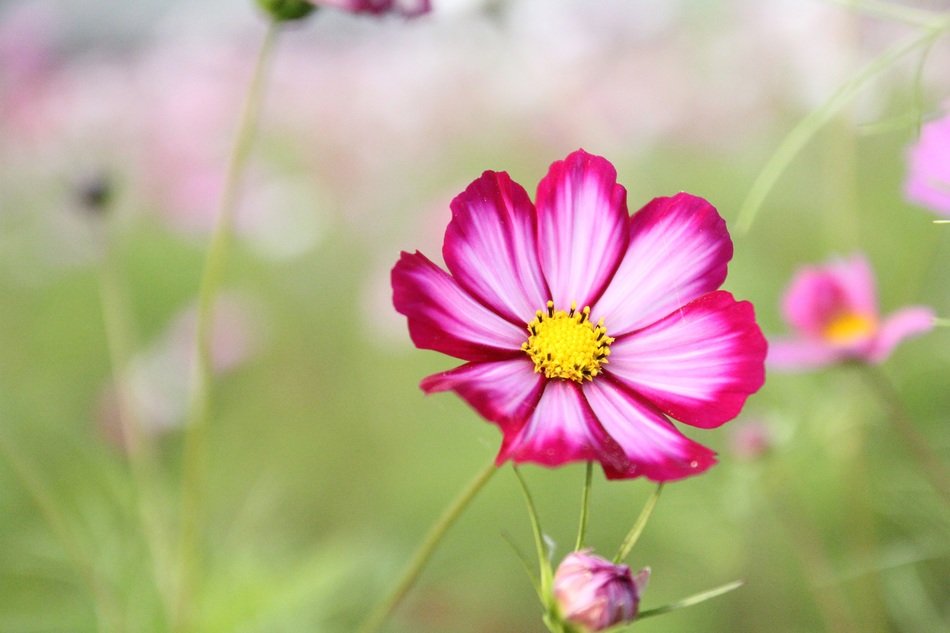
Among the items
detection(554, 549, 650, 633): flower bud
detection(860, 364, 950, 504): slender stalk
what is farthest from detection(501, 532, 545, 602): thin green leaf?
detection(860, 364, 950, 504): slender stalk

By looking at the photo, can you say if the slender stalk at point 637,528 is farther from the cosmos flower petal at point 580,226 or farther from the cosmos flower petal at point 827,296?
the cosmos flower petal at point 827,296

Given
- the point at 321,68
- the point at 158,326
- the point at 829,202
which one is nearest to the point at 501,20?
the point at 829,202

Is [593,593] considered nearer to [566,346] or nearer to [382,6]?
[566,346]

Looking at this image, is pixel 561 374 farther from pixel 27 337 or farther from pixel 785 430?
pixel 27 337

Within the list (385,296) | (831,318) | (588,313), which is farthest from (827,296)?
(385,296)

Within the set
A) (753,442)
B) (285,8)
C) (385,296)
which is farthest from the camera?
(385,296)

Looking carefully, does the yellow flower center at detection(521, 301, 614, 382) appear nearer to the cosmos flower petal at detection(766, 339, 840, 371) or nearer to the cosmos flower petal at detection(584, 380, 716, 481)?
the cosmos flower petal at detection(584, 380, 716, 481)
